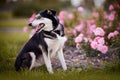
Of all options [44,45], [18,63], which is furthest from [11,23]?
[44,45]

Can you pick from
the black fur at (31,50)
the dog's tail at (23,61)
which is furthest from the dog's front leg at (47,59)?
the dog's tail at (23,61)

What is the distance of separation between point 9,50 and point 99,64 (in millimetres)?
2168

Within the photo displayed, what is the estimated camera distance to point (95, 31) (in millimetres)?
6633

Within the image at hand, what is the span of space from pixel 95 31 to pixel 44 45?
3.71 ft

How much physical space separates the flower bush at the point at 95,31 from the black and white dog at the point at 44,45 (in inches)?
30.2

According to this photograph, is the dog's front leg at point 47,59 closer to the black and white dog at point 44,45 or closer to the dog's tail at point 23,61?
the black and white dog at point 44,45

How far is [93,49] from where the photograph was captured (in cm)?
702

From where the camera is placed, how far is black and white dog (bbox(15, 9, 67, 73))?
19.6 feet

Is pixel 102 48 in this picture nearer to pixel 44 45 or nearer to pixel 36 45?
pixel 44 45

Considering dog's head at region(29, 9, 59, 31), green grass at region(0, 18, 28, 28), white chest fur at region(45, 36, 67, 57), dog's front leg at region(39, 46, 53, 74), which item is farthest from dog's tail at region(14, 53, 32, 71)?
green grass at region(0, 18, 28, 28)

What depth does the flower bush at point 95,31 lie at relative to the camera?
21.6 ft

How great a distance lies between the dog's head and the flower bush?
36.4 inches

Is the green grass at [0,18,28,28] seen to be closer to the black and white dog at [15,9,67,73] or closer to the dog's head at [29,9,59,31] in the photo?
the black and white dog at [15,9,67,73]

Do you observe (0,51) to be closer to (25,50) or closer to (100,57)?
(25,50)
